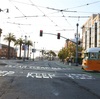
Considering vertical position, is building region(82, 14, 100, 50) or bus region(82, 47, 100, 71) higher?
building region(82, 14, 100, 50)

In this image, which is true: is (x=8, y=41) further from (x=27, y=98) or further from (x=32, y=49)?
(x=27, y=98)

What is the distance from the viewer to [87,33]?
→ 15012 centimetres

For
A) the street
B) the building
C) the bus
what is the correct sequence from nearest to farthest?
the street, the bus, the building

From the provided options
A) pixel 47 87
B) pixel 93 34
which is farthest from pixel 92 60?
pixel 93 34

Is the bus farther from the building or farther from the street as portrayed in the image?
the building

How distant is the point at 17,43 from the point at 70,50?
32.4 m

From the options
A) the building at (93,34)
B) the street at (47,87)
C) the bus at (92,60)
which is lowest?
the street at (47,87)

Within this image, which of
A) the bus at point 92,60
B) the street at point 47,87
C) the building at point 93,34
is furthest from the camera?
the building at point 93,34

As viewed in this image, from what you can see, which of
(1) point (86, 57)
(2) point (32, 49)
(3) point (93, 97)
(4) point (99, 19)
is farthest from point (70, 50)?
(3) point (93, 97)

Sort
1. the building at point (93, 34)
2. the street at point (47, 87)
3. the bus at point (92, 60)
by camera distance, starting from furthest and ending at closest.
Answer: the building at point (93, 34) < the bus at point (92, 60) < the street at point (47, 87)

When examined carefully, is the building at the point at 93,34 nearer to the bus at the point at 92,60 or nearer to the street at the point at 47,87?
the bus at the point at 92,60

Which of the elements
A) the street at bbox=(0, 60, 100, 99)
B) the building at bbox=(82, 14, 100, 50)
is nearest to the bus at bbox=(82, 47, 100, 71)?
the street at bbox=(0, 60, 100, 99)

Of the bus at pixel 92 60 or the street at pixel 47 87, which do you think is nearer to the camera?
the street at pixel 47 87

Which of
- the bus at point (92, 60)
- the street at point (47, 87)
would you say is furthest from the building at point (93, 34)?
the street at point (47, 87)
